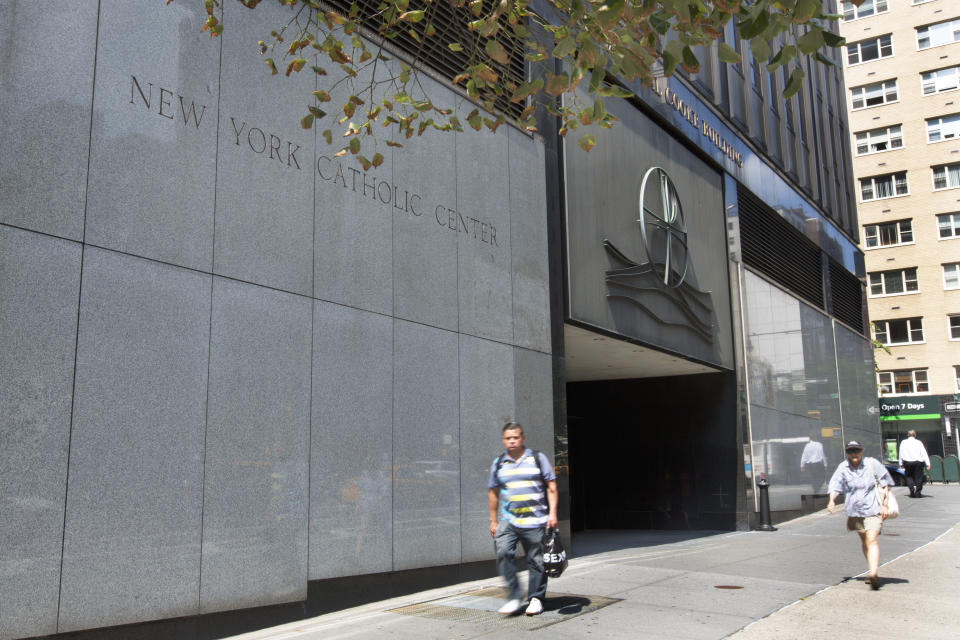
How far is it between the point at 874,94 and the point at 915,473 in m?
36.5

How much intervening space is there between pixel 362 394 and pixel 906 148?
51910 mm

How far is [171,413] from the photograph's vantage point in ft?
22.6

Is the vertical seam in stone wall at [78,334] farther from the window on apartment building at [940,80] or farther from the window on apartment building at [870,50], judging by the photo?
the window on apartment building at [870,50]

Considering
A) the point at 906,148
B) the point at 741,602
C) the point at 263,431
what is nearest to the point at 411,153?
the point at 263,431

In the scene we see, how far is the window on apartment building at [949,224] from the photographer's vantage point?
1932 inches

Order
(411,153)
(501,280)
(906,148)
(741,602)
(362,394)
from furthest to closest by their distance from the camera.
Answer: (906,148)
(501,280)
(411,153)
(362,394)
(741,602)

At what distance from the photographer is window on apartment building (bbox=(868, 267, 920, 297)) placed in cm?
5062

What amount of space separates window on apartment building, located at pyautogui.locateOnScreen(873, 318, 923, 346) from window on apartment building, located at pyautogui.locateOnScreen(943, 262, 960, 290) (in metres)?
2.54

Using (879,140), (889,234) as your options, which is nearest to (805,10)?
(889,234)

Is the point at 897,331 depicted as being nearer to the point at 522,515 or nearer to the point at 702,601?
the point at 702,601

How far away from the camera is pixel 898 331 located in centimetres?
5084

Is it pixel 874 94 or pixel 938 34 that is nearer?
pixel 938 34

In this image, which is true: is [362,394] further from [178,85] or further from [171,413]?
[178,85]

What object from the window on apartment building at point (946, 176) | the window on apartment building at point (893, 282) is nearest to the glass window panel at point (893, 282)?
the window on apartment building at point (893, 282)
